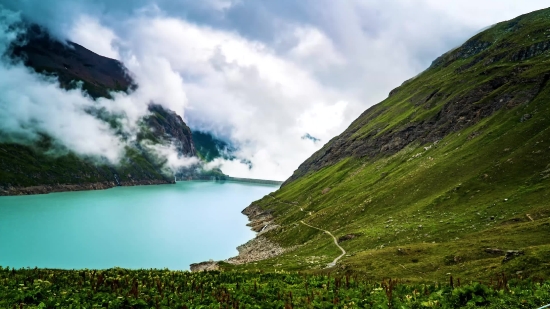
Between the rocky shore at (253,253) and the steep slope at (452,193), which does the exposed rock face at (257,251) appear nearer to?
the rocky shore at (253,253)

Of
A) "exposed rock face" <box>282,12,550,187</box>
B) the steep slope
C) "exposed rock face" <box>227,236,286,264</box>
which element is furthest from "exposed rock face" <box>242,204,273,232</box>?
"exposed rock face" <box>282,12,550,187</box>

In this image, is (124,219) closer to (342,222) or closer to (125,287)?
(342,222)

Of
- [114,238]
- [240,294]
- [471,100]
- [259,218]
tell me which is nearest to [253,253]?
[114,238]

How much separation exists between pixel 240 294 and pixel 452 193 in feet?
212

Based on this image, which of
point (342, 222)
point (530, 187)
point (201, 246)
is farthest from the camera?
point (201, 246)

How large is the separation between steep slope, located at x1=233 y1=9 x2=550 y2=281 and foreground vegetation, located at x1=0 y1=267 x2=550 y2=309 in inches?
530

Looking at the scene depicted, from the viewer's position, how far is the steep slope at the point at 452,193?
143 feet

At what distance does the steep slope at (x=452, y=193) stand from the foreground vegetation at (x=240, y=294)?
13.5m

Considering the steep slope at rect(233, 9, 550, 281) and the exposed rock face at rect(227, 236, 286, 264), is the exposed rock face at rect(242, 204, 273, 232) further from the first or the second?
the exposed rock face at rect(227, 236, 286, 264)

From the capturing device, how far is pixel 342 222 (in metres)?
93.2

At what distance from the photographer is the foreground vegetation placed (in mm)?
18828

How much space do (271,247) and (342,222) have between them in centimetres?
2188

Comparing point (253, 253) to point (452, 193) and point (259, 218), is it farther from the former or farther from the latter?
point (259, 218)

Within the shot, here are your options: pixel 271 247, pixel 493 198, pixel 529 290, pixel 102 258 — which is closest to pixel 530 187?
pixel 493 198
